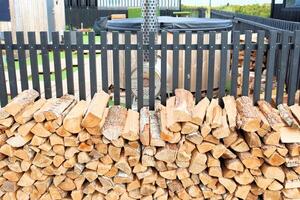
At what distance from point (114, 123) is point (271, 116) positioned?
1.51m

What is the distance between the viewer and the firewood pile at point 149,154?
342cm

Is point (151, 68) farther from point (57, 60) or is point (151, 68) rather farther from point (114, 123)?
point (57, 60)

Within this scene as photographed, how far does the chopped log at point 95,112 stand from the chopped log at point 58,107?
253 millimetres

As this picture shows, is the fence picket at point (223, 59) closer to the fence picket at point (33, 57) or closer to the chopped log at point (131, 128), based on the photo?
the chopped log at point (131, 128)

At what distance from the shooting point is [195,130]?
3393mm

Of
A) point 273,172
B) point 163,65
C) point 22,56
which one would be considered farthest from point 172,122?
point 22,56

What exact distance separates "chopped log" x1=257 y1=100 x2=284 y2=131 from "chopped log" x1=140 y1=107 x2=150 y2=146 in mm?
1131

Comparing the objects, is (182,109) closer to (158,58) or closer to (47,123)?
(47,123)

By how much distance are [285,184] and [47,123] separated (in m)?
2.30

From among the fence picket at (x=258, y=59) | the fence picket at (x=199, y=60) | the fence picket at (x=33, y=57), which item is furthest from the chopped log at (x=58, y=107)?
the fence picket at (x=258, y=59)

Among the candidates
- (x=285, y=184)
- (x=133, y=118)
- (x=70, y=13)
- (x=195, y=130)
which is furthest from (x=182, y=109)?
(x=70, y=13)

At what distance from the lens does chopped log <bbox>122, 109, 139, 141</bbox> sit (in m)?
3.44

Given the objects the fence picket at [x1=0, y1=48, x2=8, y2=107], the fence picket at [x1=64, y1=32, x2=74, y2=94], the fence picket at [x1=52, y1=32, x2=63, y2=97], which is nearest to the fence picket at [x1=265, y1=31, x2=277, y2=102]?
Answer: the fence picket at [x1=64, y1=32, x2=74, y2=94]

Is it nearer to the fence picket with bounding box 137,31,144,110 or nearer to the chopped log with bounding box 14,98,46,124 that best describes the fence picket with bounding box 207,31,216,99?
the fence picket with bounding box 137,31,144,110
